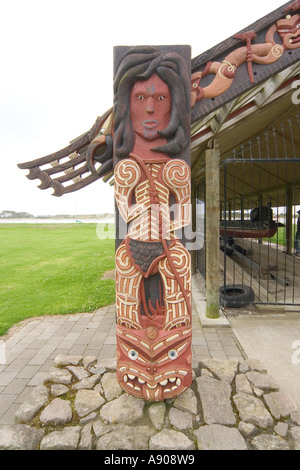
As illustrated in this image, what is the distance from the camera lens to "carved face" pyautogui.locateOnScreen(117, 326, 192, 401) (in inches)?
88.7

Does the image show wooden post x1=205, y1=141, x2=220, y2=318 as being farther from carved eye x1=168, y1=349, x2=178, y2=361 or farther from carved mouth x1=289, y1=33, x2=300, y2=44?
carved eye x1=168, y1=349, x2=178, y2=361

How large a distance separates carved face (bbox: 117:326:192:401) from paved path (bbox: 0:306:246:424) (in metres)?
1.15

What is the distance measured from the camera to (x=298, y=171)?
8.18 meters

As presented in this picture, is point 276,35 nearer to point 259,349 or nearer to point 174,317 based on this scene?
point 174,317

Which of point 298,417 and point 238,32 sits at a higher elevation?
point 238,32

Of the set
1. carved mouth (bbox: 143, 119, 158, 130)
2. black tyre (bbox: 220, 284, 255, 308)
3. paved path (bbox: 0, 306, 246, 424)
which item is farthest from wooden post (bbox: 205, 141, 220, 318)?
carved mouth (bbox: 143, 119, 158, 130)

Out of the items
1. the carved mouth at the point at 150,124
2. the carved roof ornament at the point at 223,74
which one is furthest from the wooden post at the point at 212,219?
the carved mouth at the point at 150,124

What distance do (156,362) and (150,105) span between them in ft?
6.78

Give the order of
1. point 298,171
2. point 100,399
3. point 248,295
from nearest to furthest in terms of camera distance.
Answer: point 100,399 < point 248,295 < point 298,171

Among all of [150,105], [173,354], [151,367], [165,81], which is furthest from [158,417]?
[165,81]

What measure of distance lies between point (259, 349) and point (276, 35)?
3.57m

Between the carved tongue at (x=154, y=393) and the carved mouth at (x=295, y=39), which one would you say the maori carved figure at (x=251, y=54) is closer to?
the carved mouth at (x=295, y=39)

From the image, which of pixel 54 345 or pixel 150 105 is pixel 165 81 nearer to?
pixel 150 105
